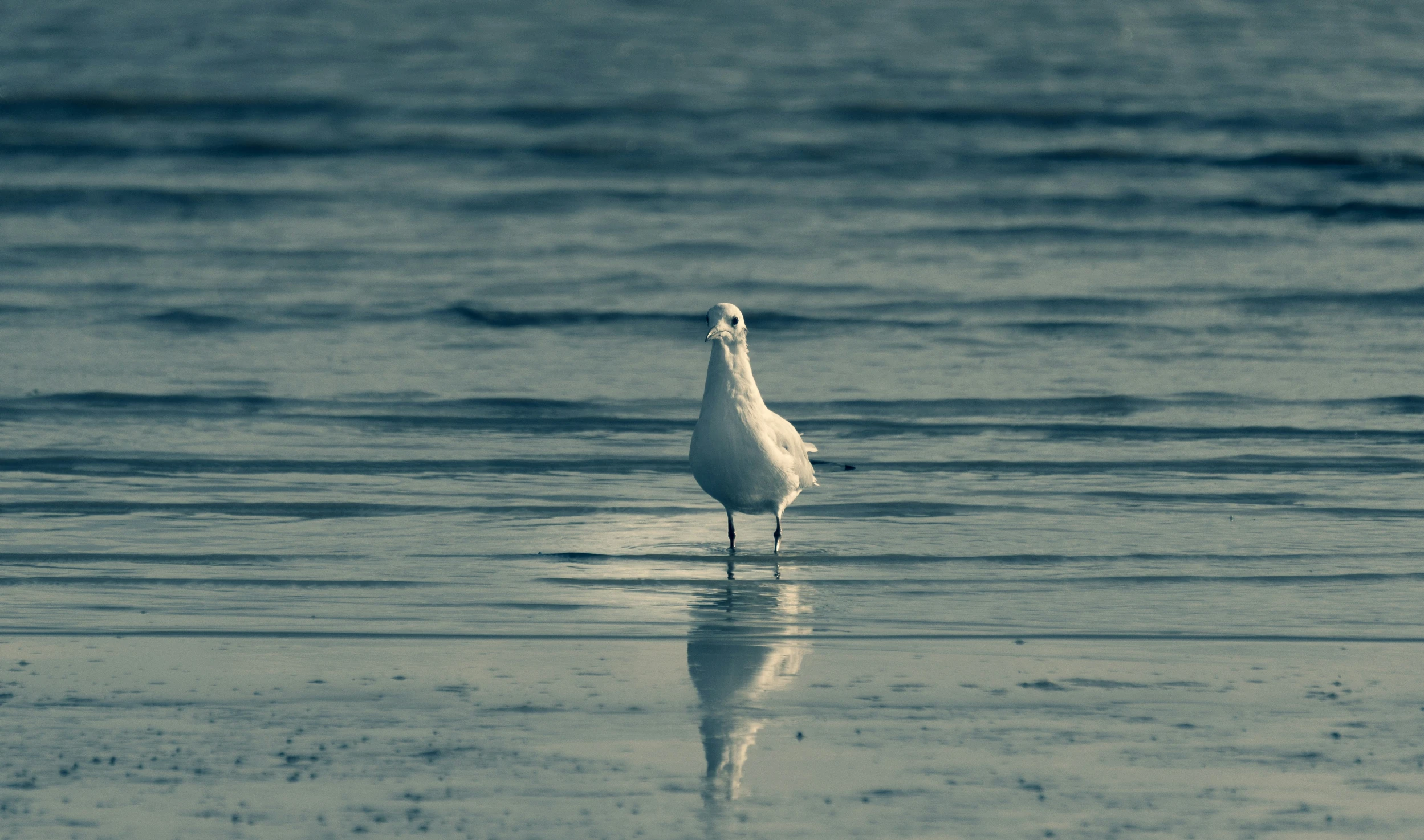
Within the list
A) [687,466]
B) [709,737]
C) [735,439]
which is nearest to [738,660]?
[709,737]

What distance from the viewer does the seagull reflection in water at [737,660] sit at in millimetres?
4840

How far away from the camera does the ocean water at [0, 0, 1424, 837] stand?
15.8 feet

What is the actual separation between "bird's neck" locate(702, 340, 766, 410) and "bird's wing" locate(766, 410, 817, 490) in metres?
0.17

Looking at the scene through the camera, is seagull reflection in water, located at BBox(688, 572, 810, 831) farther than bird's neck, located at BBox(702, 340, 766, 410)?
No

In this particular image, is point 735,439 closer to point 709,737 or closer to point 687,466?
point 687,466

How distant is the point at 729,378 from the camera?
7.96 m

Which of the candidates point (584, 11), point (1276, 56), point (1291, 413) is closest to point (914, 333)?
point (1291, 413)

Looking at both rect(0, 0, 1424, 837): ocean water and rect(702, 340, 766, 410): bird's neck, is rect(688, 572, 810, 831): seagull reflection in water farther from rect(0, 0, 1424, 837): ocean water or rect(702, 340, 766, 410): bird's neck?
rect(702, 340, 766, 410): bird's neck

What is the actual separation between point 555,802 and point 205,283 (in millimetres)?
14259

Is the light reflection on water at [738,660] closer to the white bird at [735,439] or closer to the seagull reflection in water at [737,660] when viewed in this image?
the seagull reflection in water at [737,660]

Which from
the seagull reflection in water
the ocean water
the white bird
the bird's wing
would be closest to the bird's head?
the white bird

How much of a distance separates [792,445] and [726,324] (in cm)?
64

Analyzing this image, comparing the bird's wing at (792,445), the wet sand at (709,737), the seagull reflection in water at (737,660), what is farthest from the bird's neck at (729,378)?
the wet sand at (709,737)

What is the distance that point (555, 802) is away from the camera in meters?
4.52
